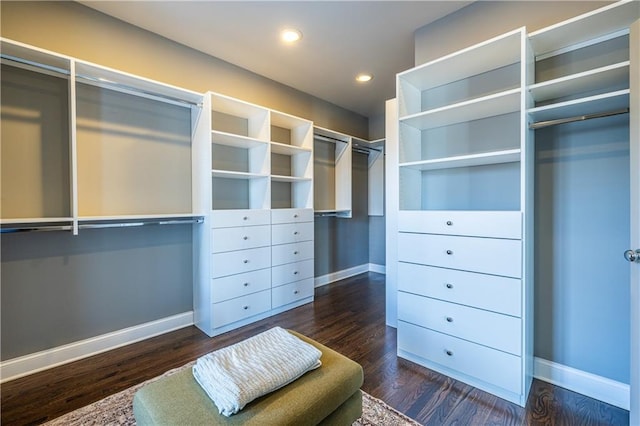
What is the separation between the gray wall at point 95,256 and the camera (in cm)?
193

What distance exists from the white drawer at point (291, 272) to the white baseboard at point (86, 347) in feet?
2.90

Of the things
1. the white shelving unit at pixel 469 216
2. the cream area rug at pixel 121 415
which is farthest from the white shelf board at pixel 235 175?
the cream area rug at pixel 121 415

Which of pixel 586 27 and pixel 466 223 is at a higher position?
pixel 586 27

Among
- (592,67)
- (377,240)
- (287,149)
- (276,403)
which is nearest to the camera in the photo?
(276,403)

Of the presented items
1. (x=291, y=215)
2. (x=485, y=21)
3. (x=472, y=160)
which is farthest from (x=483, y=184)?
(x=291, y=215)

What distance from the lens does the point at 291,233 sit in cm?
318

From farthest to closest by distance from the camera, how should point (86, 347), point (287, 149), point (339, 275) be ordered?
point (339, 275)
point (287, 149)
point (86, 347)

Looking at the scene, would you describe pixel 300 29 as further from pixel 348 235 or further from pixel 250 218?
pixel 348 235

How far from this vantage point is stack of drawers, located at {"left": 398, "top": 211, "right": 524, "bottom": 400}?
1641 mm

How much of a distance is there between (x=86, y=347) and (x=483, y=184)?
10.8 feet

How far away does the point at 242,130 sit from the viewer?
3137mm

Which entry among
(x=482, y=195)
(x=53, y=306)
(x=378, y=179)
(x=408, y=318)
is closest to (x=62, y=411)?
(x=53, y=306)

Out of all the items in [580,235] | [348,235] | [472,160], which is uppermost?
[472,160]

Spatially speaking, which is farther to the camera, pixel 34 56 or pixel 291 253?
pixel 291 253
